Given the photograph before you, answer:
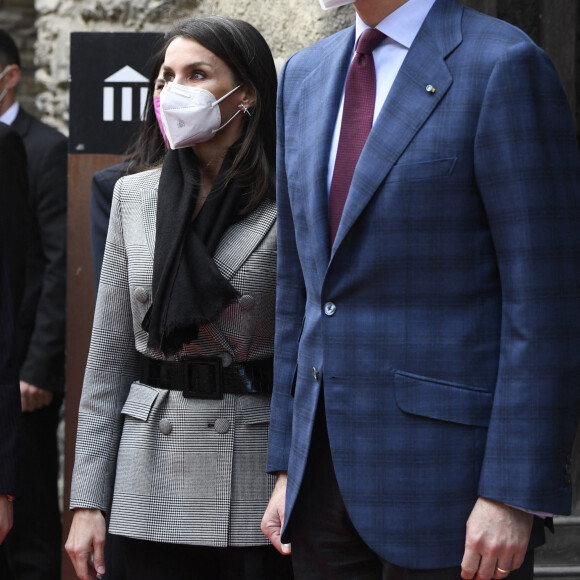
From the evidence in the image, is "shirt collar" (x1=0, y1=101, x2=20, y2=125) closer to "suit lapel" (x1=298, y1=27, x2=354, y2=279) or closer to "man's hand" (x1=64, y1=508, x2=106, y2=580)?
"man's hand" (x1=64, y1=508, x2=106, y2=580)

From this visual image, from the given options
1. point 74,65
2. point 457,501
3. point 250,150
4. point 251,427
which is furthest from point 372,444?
point 74,65

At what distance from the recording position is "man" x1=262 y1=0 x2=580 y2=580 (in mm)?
1621

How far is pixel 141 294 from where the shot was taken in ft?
7.44

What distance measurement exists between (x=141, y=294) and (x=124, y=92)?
4.11 ft

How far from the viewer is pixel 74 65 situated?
336 centimetres

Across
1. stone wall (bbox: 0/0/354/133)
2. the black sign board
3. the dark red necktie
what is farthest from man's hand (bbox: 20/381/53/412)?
the dark red necktie

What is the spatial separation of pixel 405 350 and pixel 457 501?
26 centimetres

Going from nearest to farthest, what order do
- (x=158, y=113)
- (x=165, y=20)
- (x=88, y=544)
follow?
(x=88, y=544) → (x=158, y=113) → (x=165, y=20)

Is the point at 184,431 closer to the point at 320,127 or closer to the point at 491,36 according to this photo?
the point at 320,127

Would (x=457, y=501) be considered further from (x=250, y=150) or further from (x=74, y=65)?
(x=74, y=65)

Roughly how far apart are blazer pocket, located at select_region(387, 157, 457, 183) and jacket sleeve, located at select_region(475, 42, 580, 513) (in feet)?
0.16

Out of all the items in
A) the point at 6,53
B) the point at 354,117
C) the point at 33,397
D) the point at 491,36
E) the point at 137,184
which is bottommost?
the point at 33,397

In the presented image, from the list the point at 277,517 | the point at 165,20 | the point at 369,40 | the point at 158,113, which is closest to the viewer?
the point at 369,40

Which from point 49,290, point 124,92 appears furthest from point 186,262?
point 49,290
